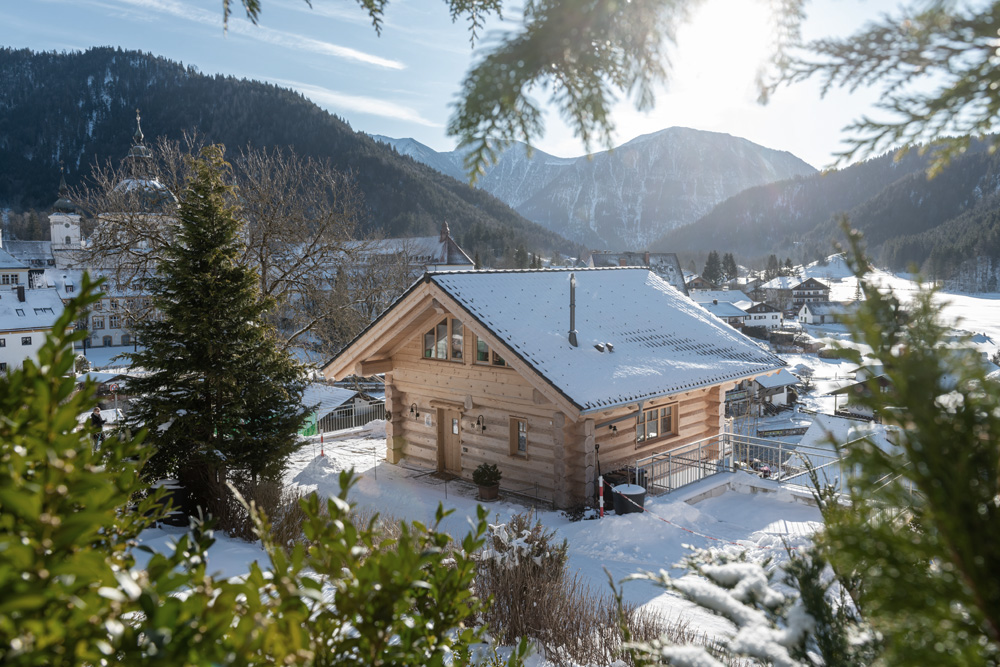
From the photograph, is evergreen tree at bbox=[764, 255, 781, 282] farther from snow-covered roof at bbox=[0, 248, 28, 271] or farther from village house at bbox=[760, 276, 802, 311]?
snow-covered roof at bbox=[0, 248, 28, 271]

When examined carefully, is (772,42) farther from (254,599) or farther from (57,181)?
(57,181)

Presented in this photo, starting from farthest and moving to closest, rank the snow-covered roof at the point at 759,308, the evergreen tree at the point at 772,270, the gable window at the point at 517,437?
the evergreen tree at the point at 772,270
the snow-covered roof at the point at 759,308
the gable window at the point at 517,437

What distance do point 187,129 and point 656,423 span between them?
155234 mm

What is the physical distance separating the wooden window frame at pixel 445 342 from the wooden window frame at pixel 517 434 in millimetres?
2115

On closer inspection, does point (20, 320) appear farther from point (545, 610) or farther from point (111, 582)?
point (111, 582)

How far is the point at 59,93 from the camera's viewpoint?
186 meters

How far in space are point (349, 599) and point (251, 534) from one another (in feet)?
30.7

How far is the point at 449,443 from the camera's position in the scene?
1677cm

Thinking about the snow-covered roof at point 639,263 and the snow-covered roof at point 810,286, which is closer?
the snow-covered roof at point 639,263

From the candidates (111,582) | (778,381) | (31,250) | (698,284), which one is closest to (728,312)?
(778,381)

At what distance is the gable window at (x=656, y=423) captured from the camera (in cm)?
1559

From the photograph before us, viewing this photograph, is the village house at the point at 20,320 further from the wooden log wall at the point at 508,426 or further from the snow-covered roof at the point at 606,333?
the snow-covered roof at the point at 606,333

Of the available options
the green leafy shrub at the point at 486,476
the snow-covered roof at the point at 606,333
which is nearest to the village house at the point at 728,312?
the snow-covered roof at the point at 606,333

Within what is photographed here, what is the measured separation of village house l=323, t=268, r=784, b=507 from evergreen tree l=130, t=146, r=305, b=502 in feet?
15.4
